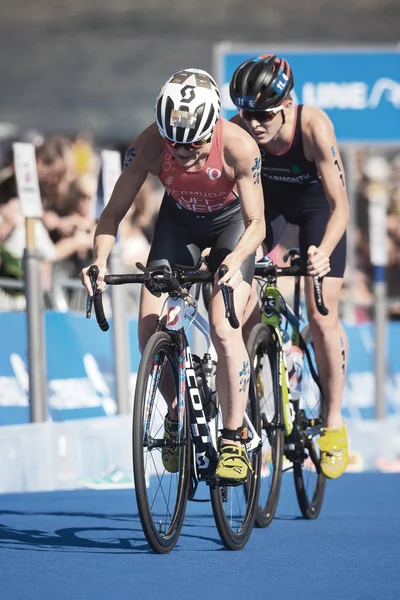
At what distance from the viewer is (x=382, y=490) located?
8836 millimetres

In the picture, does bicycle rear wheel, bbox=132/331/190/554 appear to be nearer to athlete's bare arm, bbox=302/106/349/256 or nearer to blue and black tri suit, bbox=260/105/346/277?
athlete's bare arm, bbox=302/106/349/256

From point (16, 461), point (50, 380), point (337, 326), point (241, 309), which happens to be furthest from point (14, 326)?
point (241, 309)

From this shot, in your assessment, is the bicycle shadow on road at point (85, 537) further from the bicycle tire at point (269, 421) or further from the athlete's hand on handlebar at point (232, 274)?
the athlete's hand on handlebar at point (232, 274)

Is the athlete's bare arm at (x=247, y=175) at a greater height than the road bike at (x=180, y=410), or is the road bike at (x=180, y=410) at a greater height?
the athlete's bare arm at (x=247, y=175)

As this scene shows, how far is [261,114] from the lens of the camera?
6.87 meters

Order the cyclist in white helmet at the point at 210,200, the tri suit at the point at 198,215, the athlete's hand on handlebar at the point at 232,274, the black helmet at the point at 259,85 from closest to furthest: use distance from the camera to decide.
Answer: the athlete's hand on handlebar at the point at 232,274 → the cyclist in white helmet at the point at 210,200 → the tri suit at the point at 198,215 → the black helmet at the point at 259,85

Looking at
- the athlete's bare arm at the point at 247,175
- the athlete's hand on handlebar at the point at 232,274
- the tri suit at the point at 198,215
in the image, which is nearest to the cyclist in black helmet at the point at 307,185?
the tri suit at the point at 198,215

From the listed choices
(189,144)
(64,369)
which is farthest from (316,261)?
(64,369)

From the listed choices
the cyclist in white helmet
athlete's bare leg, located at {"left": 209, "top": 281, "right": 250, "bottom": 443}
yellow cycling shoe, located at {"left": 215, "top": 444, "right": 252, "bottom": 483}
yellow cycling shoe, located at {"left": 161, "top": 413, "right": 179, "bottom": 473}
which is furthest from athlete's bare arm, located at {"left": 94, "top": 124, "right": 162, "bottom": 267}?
yellow cycling shoe, located at {"left": 215, "top": 444, "right": 252, "bottom": 483}

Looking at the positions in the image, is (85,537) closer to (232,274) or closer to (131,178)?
(232,274)

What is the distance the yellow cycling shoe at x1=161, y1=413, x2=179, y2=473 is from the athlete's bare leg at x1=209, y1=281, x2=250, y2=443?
29cm

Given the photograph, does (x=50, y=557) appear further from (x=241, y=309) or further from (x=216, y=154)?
(x=216, y=154)

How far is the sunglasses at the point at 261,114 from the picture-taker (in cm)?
684

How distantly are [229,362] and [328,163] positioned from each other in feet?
5.50
